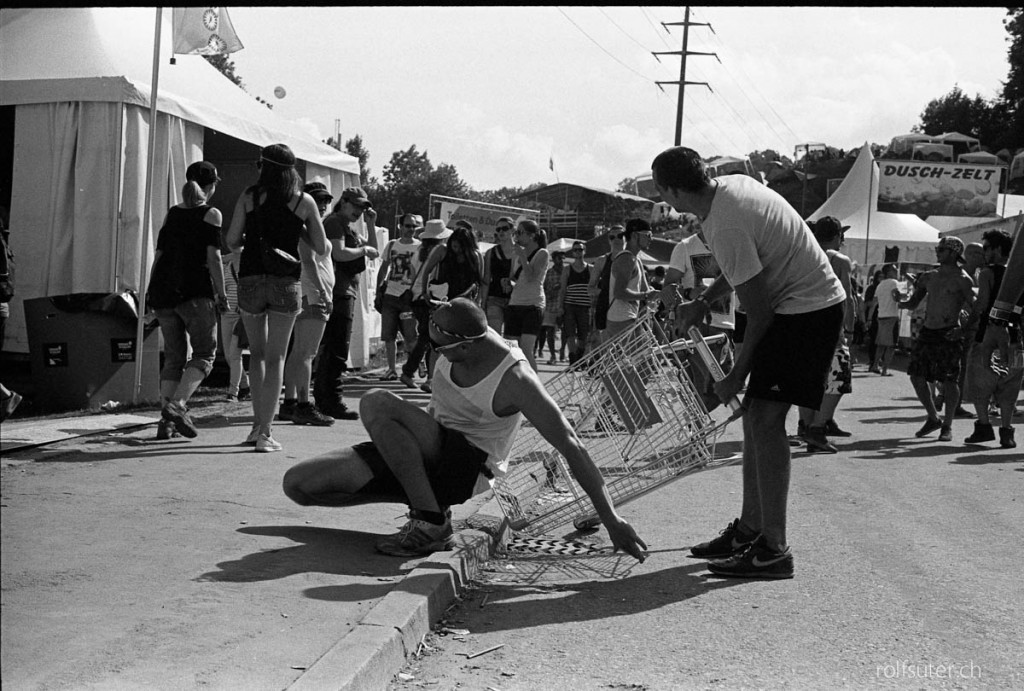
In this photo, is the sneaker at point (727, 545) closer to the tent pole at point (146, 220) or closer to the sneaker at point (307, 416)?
the sneaker at point (307, 416)

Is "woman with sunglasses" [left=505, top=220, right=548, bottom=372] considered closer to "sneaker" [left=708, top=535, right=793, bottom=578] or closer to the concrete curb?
the concrete curb

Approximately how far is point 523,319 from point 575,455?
300 inches

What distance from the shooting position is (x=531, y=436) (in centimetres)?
626

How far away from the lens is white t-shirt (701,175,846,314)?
5.14m

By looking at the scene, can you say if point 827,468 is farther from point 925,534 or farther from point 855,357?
point 855,357

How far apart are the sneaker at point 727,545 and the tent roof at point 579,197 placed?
191 ft

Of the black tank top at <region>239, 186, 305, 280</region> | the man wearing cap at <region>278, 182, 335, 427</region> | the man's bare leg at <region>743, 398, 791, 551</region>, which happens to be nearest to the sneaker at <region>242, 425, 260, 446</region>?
the black tank top at <region>239, 186, 305, 280</region>

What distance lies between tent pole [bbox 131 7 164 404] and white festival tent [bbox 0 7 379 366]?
0.26 feet

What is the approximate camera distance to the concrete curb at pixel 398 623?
3557mm

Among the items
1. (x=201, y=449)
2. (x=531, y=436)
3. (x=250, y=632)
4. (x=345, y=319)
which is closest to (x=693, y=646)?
(x=250, y=632)

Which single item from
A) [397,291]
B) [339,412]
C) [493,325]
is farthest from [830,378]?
[397,291]

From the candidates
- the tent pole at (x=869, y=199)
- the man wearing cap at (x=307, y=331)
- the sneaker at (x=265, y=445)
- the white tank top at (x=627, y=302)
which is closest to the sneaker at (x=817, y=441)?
the white tank top at (x=627, y=302)

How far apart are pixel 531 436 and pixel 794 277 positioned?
1.73 m

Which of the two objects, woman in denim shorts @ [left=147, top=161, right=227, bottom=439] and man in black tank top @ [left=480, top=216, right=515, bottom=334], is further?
man in black tank top @ [left=480, top=216, right=515, bottom=334]
